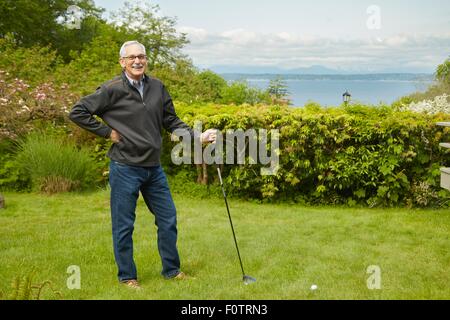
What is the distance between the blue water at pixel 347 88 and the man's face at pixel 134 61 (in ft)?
21.8

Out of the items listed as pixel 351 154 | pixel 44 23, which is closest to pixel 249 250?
pixel 351 154

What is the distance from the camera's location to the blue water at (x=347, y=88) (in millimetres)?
12039

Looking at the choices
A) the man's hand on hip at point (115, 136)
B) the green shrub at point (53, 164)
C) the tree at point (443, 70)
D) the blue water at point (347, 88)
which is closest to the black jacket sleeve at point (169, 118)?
the man's hand on hip at point (115, 136)

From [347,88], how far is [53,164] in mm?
6220

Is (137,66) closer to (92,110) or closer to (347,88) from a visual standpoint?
(92,110)

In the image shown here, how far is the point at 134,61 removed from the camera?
4590mm

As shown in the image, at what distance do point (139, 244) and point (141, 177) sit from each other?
1.58 m

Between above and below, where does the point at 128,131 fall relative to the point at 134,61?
below

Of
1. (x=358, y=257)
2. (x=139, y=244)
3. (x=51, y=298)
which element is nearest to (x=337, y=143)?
(x=358, y=257)

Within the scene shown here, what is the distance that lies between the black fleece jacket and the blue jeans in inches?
4.2

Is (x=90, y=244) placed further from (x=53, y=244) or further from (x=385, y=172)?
(x=385, y=172)

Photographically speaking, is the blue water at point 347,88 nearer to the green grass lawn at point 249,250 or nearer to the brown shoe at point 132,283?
the green grass lawn at point 249,250

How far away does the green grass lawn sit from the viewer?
465 cm

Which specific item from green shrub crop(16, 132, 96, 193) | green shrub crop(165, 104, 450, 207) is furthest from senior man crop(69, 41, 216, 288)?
green shrub crop(16, 132, 96, 193)
